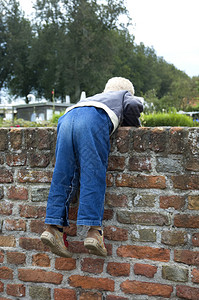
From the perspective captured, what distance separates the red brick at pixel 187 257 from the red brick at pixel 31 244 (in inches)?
37.9

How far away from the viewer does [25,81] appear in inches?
1244

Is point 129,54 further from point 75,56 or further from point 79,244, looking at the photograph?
point 79,244

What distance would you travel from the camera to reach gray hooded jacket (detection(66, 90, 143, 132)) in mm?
2244

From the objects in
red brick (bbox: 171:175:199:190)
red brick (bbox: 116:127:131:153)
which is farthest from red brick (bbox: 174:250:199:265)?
red brick (bbox: 116:127:131:153)

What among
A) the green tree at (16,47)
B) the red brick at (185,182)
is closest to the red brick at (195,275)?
the red brick at (185,182)

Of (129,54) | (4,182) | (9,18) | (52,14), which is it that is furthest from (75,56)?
(4,182)

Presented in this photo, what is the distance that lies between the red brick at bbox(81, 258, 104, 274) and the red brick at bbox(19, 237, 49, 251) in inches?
12.2

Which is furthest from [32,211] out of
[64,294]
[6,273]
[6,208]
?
[64,294]

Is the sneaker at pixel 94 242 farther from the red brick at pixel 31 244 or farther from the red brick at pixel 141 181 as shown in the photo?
the red brick at pixel 31 244

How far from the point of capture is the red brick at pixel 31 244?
2539mm

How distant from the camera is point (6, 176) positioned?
2611mm

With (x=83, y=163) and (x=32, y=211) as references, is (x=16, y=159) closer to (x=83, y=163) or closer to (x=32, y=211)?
(x=32, y=211)

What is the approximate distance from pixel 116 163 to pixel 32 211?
0.75 metres

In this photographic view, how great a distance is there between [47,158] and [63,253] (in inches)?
28.1
